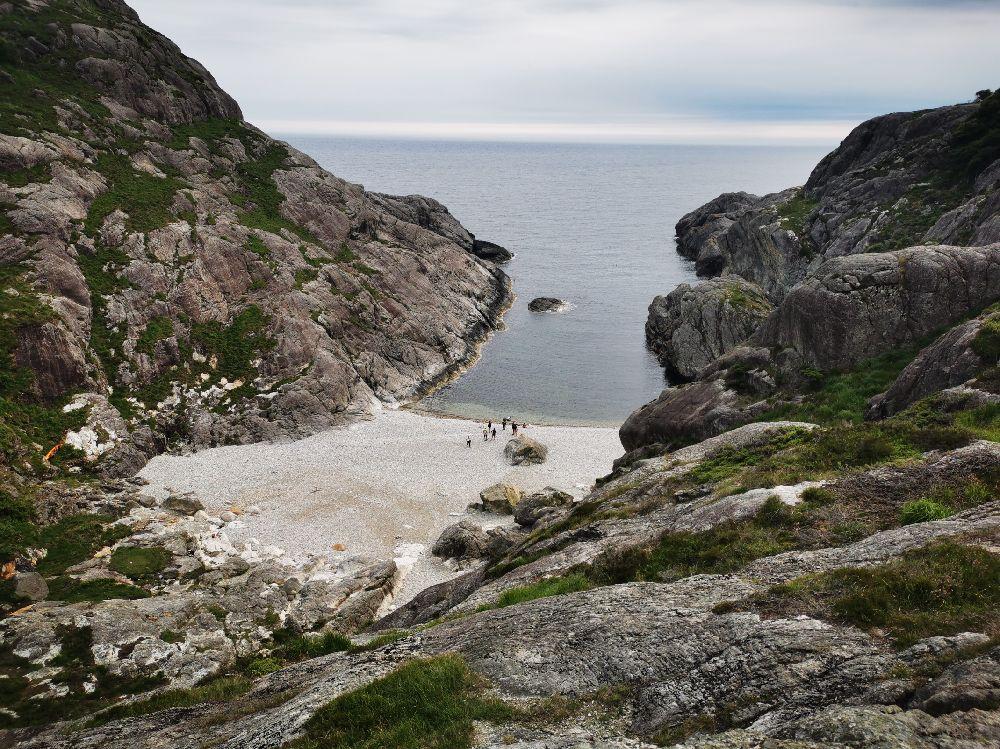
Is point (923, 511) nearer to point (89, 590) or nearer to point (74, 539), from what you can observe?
point (89, 590)

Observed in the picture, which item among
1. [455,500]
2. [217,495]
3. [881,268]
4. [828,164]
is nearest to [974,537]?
[881,268]

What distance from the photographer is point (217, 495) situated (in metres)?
49.3

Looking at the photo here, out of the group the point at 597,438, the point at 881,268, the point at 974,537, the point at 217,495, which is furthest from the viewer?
the point at 597,438

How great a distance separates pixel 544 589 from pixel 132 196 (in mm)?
73618

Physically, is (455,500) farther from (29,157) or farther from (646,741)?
(29,157)

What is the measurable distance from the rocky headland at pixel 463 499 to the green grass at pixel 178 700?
0.69 feet

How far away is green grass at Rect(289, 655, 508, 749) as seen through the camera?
12.9m

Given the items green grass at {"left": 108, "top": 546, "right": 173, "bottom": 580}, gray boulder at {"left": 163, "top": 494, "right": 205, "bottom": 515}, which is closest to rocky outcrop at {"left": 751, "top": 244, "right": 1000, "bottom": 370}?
green grass at {"left": 108, "top": 546, "right": 173, "bottom": 580}

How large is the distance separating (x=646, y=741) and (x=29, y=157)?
3208 inches

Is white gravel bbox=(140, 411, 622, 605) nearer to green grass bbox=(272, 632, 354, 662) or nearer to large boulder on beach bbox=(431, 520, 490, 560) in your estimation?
large boulder on beach bbox=(431, 520, 490, 560)

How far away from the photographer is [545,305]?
11494 centimetres

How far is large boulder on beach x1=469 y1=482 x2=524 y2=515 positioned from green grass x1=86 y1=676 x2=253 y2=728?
1100 inches

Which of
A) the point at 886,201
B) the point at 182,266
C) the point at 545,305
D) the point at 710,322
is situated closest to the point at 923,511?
the point at 710,322

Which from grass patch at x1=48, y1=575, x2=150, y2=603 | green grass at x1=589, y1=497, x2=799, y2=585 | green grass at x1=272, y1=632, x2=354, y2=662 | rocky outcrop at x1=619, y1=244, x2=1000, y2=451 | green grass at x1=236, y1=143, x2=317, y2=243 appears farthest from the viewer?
green grass at x1=236, y1=143, x2=317, y2=243
